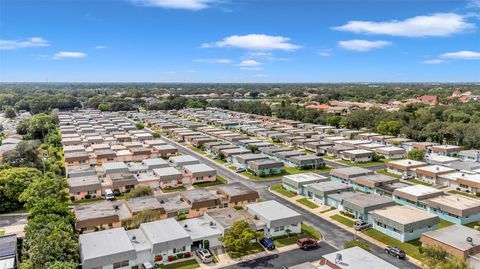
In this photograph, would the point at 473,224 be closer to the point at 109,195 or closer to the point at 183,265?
the point at 183,265

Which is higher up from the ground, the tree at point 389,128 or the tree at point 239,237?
the tree at point 389,128

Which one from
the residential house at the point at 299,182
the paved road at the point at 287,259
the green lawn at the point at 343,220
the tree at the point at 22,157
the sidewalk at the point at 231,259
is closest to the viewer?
the paved road at the point at 287,259

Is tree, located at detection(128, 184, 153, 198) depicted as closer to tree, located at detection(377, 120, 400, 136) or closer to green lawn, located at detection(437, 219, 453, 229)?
green lawn, located at detection(437, 219, 453, 229)

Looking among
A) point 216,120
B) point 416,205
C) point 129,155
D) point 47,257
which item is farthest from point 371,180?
point 216,120

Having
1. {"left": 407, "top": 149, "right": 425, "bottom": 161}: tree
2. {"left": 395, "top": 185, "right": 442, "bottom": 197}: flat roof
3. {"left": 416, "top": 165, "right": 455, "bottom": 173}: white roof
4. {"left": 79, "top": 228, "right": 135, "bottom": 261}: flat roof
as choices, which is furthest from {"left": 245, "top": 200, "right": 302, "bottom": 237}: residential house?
{"left": 407, "top": 149, "right": 425, "bottom": 161}: tree

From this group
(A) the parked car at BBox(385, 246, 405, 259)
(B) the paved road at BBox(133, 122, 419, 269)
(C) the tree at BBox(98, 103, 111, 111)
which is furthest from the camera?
(C) the tree at BBox(98, 103, 111, 111)

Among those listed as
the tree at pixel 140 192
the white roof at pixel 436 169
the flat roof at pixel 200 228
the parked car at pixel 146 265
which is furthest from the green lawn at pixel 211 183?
the white roof at pixel 436 169

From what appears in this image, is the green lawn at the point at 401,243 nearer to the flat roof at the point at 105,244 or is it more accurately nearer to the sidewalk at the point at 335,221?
the sidewalk at the point at 335,221
